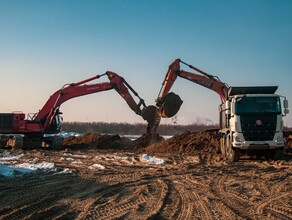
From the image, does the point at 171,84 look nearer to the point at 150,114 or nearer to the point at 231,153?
the point at 150,114

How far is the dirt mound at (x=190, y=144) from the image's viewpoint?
24344 millimetres

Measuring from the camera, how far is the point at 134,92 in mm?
26734

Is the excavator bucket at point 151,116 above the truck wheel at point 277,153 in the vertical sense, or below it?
above

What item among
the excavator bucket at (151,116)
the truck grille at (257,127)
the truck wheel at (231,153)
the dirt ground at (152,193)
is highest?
the excavator bucket at (151,116)

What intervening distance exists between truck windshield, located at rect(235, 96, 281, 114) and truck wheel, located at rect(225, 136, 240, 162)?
1.79 meters

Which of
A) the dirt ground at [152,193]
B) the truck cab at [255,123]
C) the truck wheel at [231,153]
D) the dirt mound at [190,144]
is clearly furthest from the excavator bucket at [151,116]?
the dirt ground at [152,193]

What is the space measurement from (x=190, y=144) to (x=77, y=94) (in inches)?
337

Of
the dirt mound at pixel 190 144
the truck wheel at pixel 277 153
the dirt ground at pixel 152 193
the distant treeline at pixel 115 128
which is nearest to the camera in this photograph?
the dirt ground at pixel 152 193

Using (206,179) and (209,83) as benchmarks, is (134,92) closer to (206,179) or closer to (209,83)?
(209,83)

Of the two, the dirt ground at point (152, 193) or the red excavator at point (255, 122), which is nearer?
the dirt ground at point (152, 193)

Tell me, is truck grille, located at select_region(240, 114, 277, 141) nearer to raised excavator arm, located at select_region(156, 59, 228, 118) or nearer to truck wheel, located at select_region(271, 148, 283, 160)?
truck wheel, located at select_region(271, 148, 283, 160)

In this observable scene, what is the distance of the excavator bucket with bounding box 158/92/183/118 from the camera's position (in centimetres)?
2389

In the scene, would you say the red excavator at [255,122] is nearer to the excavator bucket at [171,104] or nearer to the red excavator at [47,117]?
the excavator bucket at [171,104]

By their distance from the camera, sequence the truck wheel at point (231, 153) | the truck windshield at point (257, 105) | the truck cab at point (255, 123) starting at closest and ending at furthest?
the truck cab at point (255, 123) → the truck windshield at point (257, 105) → the truck wheel at point (231, 153)
